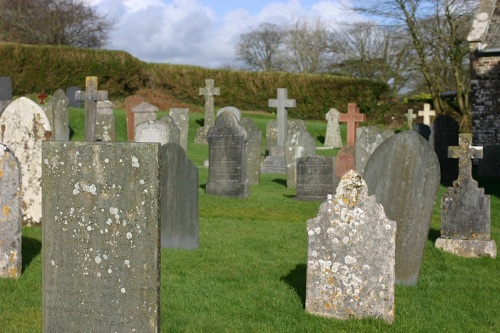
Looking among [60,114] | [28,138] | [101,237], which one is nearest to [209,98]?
[60,114]

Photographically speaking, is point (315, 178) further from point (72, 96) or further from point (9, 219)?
point (72, 96)

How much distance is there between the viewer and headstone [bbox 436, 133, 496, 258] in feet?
34.5

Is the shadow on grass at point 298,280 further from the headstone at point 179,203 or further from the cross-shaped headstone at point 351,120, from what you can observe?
the cross-shaped headstone at point 351,120

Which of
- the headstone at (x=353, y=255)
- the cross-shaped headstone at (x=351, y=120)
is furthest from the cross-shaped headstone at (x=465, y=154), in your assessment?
the cross-shaped headstone at (x=351, y=120)

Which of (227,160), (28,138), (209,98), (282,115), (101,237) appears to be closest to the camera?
(101,237)

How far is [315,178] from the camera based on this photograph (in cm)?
1616

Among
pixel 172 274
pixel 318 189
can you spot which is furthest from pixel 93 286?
pixel 318 189

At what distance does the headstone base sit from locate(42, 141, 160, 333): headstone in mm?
6340

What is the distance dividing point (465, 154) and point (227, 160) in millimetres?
6740

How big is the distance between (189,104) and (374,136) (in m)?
24.4

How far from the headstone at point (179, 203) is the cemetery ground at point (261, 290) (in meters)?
0.25

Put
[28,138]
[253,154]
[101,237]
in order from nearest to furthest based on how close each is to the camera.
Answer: [101,237] < [28,138] < [253,154]

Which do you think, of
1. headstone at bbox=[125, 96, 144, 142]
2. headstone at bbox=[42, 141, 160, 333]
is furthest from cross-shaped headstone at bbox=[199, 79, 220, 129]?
headstone at bbox=[42, 141, 160, 333]

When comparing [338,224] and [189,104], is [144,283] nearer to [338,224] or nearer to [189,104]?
[338,224]
